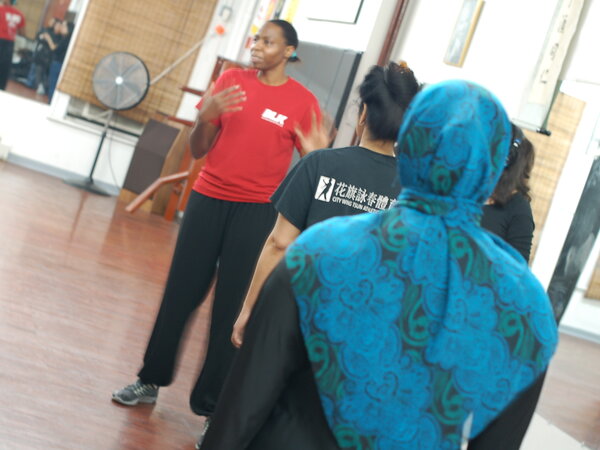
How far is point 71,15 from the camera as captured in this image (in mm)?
10570

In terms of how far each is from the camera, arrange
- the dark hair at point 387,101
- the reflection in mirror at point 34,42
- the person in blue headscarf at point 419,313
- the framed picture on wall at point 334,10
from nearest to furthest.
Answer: the person in blue headscarf at point 419,313 < the dark hair at point 387,101 < the framed picture on wall at point 334,10 < the reflection in mirror at point 34,42

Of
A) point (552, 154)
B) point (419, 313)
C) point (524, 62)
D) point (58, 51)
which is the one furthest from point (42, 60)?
point (419, 313)

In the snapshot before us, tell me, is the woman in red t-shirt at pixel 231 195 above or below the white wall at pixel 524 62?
below

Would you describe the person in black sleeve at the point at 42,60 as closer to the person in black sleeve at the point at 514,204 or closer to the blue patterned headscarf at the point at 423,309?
the person in black sleeve at the point at 514,204

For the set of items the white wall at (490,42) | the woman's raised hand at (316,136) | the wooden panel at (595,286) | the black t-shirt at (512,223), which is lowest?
the wooden panel at (595,286)

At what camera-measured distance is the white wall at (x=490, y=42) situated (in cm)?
411

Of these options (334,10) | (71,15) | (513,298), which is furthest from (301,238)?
(71,15)

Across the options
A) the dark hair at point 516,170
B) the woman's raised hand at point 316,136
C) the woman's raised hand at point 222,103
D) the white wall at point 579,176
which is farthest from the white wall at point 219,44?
the dark hair at point 516,170

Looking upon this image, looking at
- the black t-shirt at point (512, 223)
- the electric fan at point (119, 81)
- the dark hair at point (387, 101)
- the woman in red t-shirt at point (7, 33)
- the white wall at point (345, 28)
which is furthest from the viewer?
the woman in red t-shirt at point (7, 33)

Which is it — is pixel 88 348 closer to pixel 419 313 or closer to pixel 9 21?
pixel 419 313

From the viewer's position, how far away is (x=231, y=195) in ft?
10.9

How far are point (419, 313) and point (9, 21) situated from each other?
1017 cm

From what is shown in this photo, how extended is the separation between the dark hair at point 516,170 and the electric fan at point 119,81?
23.6ft

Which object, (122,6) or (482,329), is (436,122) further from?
(122,6)
